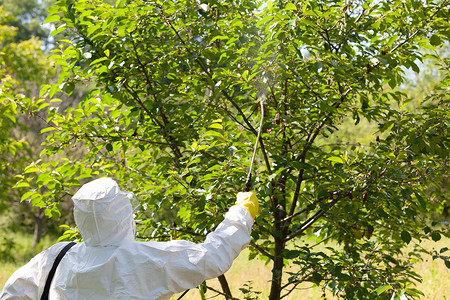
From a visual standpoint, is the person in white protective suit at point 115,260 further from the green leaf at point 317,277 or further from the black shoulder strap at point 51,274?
the green leaf at point 317,277

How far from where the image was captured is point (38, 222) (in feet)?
40.9

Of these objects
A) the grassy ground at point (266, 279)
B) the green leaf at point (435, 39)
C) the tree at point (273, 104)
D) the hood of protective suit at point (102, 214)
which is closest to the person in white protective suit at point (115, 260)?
the hood of protective suit at point (102, 214)

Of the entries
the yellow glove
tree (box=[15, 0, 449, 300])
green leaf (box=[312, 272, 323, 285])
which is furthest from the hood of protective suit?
green leaf (box=[312, 272, 323, 285])

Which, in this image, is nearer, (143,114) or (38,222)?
(143,114)

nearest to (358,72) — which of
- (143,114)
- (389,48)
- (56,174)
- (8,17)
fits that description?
(389,48)

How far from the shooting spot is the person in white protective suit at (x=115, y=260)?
5.50ft

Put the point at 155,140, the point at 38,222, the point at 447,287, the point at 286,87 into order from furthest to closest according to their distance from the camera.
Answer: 1. the point at 38,222
2. the point at 447,287
3. the point at 155,140
4. the point at 286,87

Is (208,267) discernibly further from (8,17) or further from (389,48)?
(8,17)

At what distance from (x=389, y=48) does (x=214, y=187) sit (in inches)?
51.4

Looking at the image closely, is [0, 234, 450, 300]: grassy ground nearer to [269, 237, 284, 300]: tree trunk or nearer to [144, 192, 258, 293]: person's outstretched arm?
[269, 237, 284, 300]: tree trunk

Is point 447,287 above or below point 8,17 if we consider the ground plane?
below

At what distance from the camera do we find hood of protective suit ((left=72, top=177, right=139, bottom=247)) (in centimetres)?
169

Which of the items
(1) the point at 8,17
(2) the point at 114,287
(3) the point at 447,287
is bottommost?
(3) the point at 447,287

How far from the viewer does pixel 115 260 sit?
1687 millimetres
